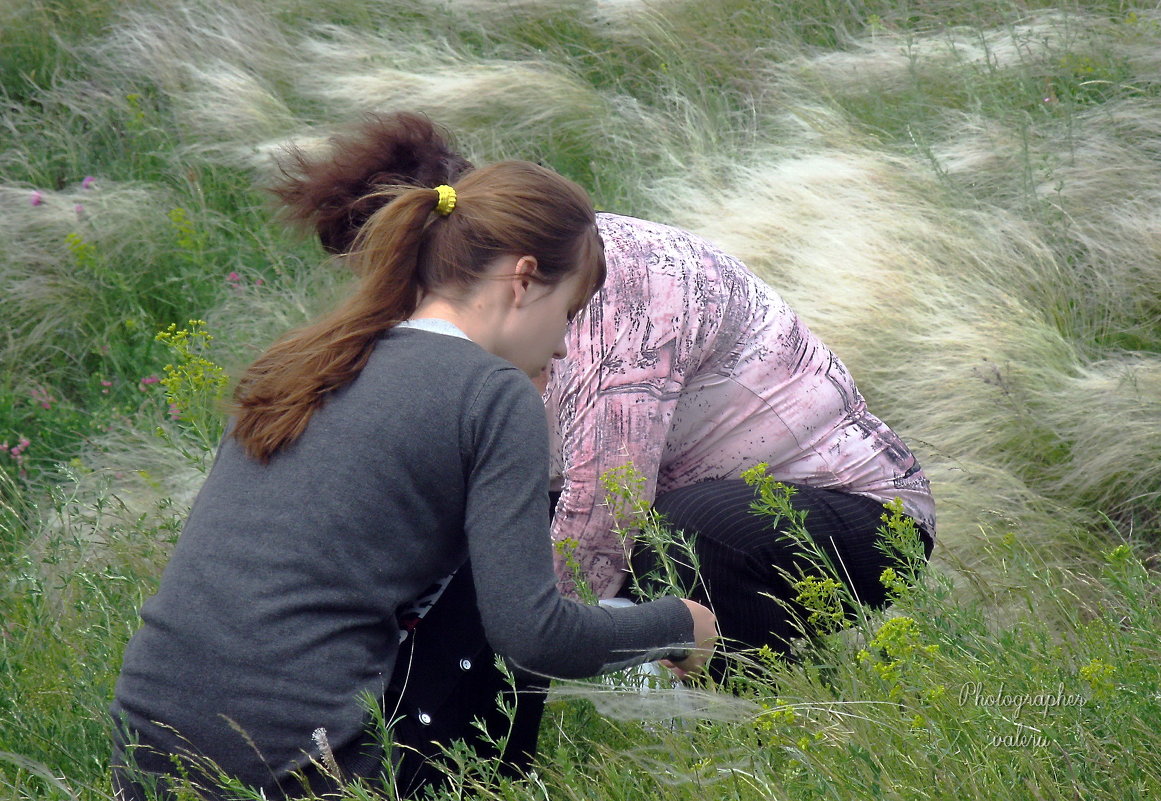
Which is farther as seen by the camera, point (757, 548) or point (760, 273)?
point (760, 273)

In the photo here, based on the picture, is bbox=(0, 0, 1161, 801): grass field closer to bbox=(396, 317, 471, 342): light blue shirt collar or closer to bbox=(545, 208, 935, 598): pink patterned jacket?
bbox=(545, 208, 935, 598): pink patterned jacket

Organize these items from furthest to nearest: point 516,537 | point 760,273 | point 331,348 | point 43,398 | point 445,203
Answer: point 43,398 → point 760,273 → point 445,203 → point 331,348 → point 516,537

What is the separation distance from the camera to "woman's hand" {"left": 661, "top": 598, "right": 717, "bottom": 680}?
6.89ft

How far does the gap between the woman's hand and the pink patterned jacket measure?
40cm

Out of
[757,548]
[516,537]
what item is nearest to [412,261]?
[516,537]

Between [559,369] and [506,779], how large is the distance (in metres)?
0.97

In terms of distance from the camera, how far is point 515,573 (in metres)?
1.79

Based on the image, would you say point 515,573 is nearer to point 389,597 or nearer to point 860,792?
point 389,597

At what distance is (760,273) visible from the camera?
4.14 meters

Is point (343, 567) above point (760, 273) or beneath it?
above

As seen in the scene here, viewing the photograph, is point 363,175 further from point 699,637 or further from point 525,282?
point 699,637

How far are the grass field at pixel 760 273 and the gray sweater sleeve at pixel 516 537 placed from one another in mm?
125

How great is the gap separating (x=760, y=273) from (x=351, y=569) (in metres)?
2.60

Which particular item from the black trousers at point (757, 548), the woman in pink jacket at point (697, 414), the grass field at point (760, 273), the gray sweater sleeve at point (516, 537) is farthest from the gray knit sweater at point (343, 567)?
the black trousers at point (757, 548)
